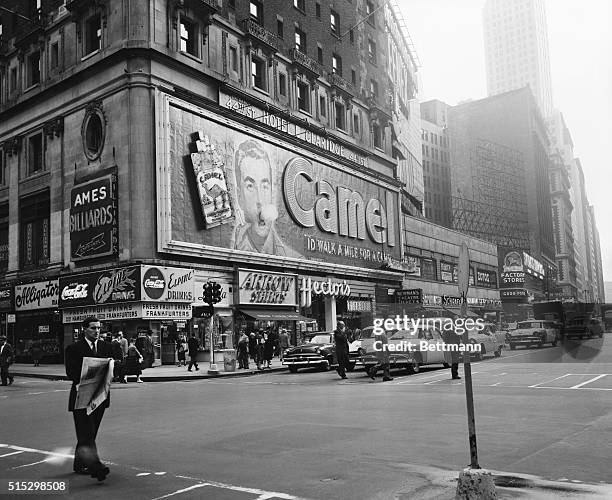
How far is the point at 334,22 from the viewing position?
57344mm

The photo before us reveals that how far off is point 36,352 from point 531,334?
29.1 m

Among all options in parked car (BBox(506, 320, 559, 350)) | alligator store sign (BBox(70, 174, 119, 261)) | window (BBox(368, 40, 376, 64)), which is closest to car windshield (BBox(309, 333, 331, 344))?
alligator store sign (BBox(70, 174, 119, 261))

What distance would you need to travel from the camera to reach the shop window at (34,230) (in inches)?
1666

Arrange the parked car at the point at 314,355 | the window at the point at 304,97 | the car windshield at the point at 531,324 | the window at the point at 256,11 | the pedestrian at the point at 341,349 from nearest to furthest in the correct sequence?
the pedestrian at the point at 341,349 → the parked car at the point at 314,355 → the car windshield at the point at 531,324 → the window at the point at 256,11 → the window at the point at 304,97

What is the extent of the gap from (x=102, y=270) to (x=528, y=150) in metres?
134

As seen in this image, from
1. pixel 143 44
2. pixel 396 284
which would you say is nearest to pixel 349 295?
pixel 396 284

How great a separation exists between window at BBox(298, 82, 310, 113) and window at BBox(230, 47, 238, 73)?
786cm

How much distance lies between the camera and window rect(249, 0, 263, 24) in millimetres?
46531

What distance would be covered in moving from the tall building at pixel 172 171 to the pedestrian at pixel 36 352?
0.56 metres

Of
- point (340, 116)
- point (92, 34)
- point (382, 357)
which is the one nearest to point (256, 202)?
point (92, 34)

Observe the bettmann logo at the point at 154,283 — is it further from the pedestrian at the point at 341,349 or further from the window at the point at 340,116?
the window at the point at 340,116

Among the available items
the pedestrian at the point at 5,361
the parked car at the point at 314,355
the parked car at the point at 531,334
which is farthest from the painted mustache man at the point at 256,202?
the pedestrian at the point at 5,361

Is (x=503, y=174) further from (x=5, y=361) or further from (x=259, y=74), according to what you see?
(x=5, y=361)

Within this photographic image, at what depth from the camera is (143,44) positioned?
120 ft
